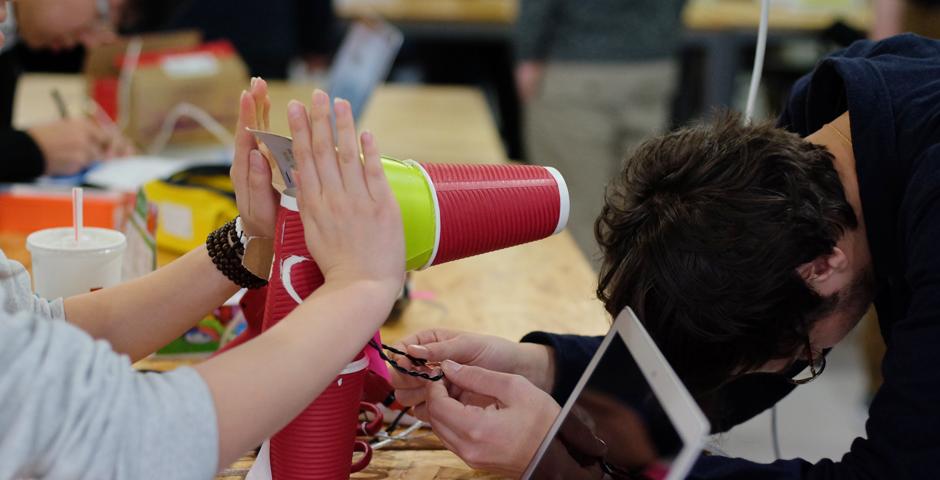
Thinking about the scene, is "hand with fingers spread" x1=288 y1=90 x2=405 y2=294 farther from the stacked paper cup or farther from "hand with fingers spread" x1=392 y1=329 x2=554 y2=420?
"hand with fingers spread" x1=392 y1=329 x2=554 y2=420

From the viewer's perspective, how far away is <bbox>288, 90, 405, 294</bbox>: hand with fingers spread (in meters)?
0.75

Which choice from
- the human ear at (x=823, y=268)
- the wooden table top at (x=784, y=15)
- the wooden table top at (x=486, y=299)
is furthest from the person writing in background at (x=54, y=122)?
the wooden table top at (x=784, y=15)

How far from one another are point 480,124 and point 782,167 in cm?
170

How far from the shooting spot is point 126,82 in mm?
2021

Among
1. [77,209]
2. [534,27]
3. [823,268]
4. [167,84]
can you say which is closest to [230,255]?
[77,209]

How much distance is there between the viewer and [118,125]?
6.76 feet

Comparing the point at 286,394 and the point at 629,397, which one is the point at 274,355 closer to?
the point at 286,394

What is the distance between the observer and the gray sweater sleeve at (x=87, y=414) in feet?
1.97

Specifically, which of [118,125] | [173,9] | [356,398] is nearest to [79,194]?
[356,398]

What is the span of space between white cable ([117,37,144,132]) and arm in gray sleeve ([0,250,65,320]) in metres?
1.18

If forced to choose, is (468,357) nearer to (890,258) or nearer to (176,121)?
(890,258)

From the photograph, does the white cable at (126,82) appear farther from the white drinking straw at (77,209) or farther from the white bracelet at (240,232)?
the white bracelet at (240,232)

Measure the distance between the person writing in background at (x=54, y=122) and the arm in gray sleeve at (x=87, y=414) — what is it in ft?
3.64

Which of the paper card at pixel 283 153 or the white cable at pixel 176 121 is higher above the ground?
the paper card at pixel 283 153
